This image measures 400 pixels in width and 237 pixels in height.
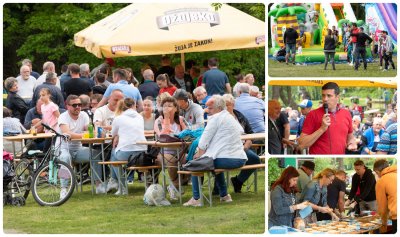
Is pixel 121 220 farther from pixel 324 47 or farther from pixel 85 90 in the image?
pixel 85 90

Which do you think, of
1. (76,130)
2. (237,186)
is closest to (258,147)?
(237,186)

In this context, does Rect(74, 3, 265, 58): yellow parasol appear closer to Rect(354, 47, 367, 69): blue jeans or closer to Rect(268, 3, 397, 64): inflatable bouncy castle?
Rect(268, 3, 397, 64): inflatable bouncy castle

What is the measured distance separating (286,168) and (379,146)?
70cm

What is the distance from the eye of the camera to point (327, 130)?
24.1 feet

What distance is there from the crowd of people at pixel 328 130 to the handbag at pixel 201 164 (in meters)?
2.68

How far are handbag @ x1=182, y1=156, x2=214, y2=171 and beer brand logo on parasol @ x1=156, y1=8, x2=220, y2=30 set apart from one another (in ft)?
20.2

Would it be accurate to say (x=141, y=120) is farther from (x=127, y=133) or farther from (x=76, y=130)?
(x=76, y=130)

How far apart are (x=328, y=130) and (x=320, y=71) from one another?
432mm

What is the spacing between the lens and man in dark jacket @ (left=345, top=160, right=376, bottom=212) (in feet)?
24.7

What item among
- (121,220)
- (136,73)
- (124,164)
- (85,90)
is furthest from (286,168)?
(136,73)

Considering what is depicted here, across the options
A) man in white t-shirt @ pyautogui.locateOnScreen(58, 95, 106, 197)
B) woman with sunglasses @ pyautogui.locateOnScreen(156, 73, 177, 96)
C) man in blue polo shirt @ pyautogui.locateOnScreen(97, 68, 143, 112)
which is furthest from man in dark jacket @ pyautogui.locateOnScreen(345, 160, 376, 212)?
woman with sunglasses @ pyautogui.locateOnScreen(156, 73, 177, 96)

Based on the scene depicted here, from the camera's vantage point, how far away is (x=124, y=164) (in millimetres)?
11578

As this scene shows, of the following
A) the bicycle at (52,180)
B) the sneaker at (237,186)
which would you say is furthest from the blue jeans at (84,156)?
the sneaker at (237,186)

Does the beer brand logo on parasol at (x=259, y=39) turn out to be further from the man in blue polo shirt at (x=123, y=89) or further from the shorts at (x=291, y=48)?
the shorts at (x=291, y=48)
